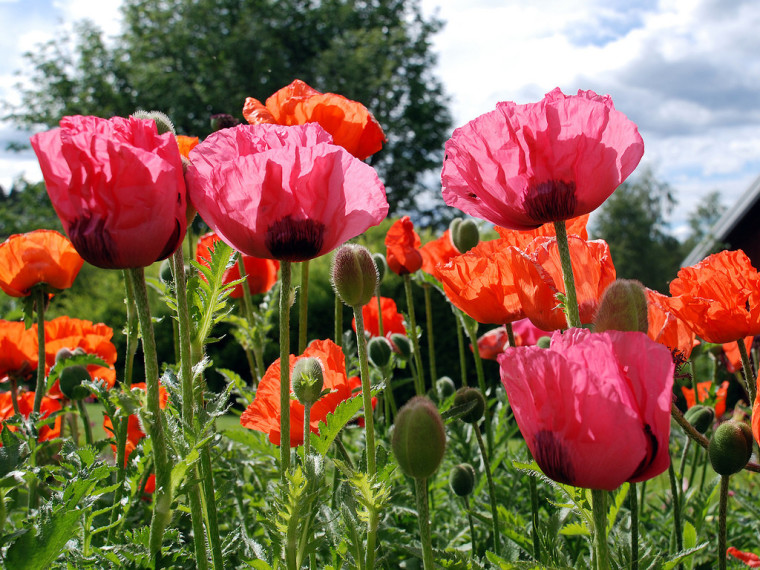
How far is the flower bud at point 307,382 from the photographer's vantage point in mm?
984

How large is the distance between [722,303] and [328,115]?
0.77 m

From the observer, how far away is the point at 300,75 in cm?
1902

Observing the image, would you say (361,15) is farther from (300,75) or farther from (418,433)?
(418,433)

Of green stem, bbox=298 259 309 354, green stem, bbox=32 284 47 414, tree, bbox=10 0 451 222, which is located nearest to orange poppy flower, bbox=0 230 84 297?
green stem, bbox=32 284 47 414

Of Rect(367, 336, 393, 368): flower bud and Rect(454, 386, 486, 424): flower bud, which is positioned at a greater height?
Rect(367, 336, 393, 368): flower bud

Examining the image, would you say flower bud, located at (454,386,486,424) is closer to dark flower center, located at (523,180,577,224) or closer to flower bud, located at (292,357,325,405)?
flower bud, located at (292,357,325,405)

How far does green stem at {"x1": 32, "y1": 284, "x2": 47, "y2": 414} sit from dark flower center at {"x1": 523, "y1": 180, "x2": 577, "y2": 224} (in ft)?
3.87

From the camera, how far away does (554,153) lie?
35.0 inches

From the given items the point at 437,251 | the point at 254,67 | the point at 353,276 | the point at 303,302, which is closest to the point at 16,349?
the point at 303,302

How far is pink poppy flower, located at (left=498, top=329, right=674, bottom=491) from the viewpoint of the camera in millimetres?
655

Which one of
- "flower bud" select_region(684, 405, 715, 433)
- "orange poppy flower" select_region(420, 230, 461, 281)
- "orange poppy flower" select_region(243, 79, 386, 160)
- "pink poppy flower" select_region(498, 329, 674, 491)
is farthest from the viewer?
"orange poppy flower" select_region(420, 230, 461, 281)

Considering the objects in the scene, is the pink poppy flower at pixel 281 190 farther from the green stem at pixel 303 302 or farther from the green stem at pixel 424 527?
the green stem at pixel 303 302

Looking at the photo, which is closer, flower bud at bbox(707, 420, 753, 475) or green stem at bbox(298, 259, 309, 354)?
flower bud at bbox(707, 420, 753, 475)

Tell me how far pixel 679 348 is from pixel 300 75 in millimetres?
18985
